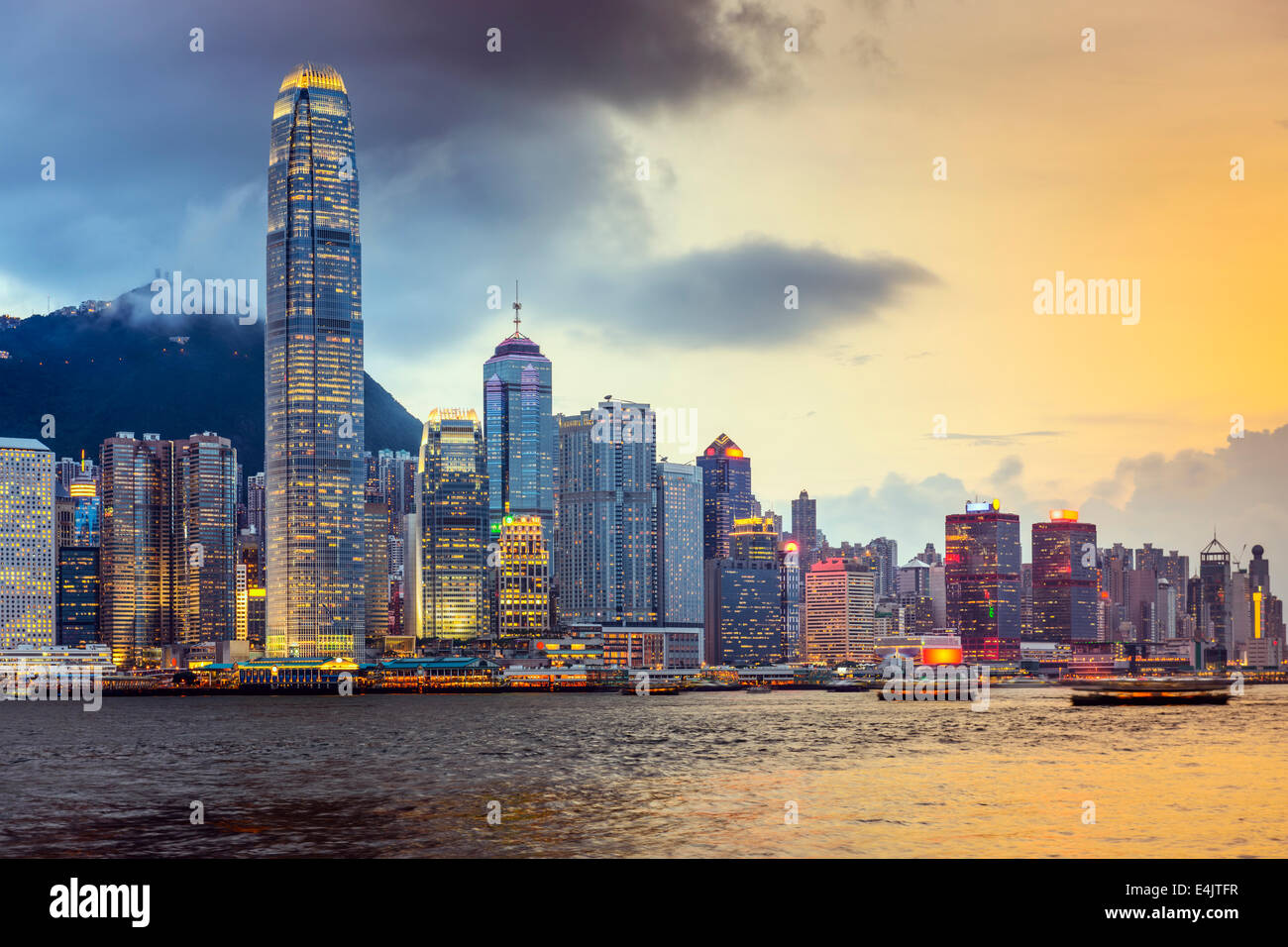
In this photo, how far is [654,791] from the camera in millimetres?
65625

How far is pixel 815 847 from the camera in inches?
1700

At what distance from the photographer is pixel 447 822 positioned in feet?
172

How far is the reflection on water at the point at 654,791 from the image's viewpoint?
153ft

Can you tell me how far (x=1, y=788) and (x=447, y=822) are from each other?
3424cm

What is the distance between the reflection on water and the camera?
153 ft

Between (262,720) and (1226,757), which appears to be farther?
(262,720)
